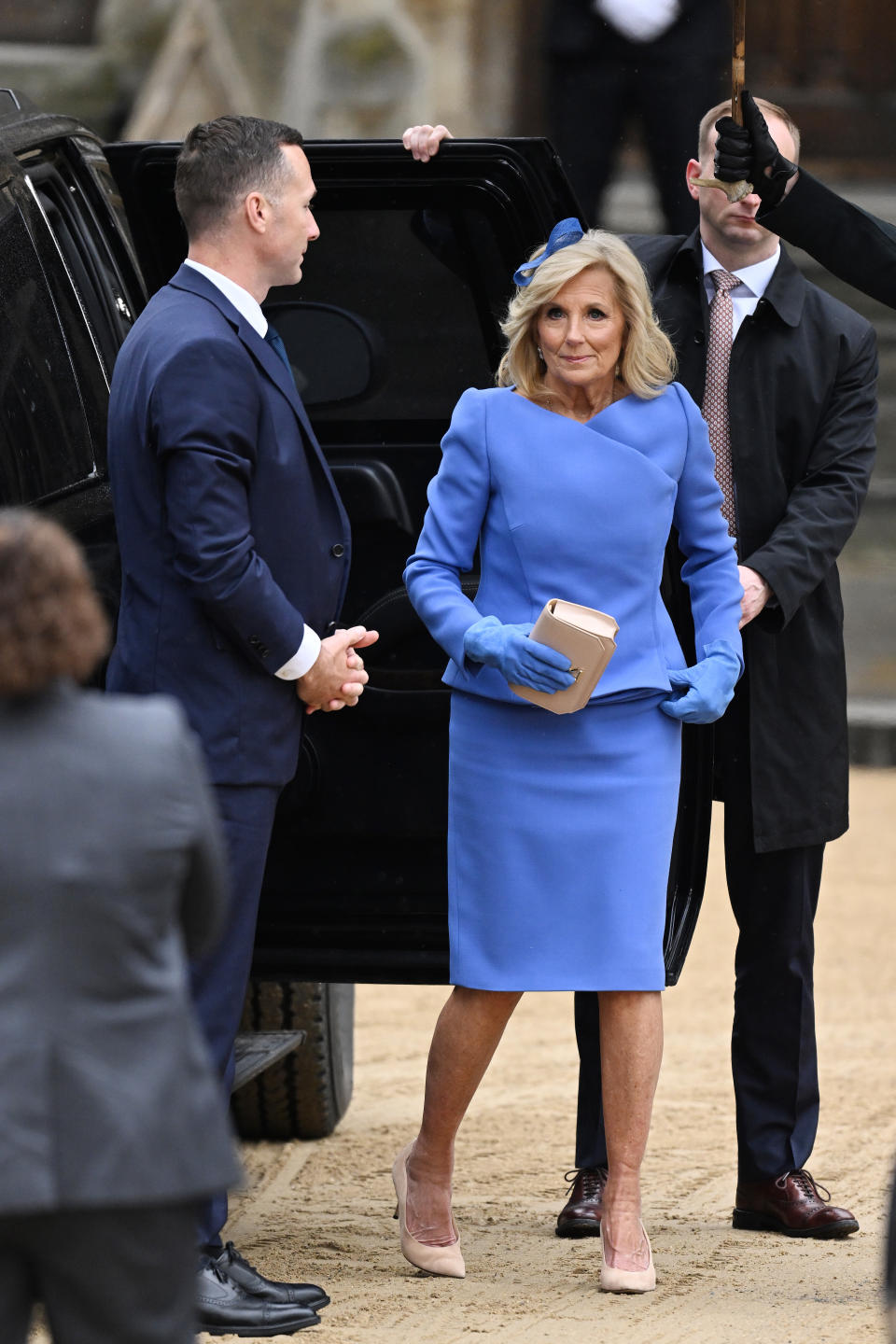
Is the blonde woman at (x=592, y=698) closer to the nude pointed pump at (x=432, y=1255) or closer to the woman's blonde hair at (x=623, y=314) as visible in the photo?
the woman's blonde hair at (x=623, y=314)

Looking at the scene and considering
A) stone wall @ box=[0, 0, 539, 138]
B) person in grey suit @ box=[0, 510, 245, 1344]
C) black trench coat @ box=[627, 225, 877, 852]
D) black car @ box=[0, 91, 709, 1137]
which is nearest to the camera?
person in grey suit @ box=[0, 510, 245, 1344]

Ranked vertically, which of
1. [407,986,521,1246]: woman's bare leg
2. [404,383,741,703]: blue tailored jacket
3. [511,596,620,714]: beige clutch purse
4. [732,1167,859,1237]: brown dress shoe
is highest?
[404,383,741,703]: blue tailored jacket

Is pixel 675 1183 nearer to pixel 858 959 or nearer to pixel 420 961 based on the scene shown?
pixel 420 961

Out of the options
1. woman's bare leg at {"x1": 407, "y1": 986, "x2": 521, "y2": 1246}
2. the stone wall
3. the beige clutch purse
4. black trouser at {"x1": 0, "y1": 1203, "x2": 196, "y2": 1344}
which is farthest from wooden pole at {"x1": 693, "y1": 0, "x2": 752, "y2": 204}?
→ the stone wall

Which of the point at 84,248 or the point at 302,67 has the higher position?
the point at 302,67

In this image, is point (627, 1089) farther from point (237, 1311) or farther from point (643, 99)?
point (643, 99)

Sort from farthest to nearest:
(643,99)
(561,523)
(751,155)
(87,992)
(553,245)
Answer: (643,99), (751,155), (553,245), (561,523), (87,992)

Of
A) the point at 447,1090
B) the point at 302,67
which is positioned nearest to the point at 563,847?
the point at 447,1090

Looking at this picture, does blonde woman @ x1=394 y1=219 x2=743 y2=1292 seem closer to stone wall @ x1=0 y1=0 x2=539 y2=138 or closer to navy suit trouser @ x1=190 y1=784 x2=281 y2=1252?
navy suit trouser @ x1=190 y1=784 x2=281 y2=1252

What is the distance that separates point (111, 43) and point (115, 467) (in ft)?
34.7

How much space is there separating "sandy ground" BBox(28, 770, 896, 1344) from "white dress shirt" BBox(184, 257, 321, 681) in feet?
2.15

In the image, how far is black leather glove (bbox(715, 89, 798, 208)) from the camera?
391 cm

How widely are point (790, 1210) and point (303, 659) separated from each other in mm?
1514

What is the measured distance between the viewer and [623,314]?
378 cm
